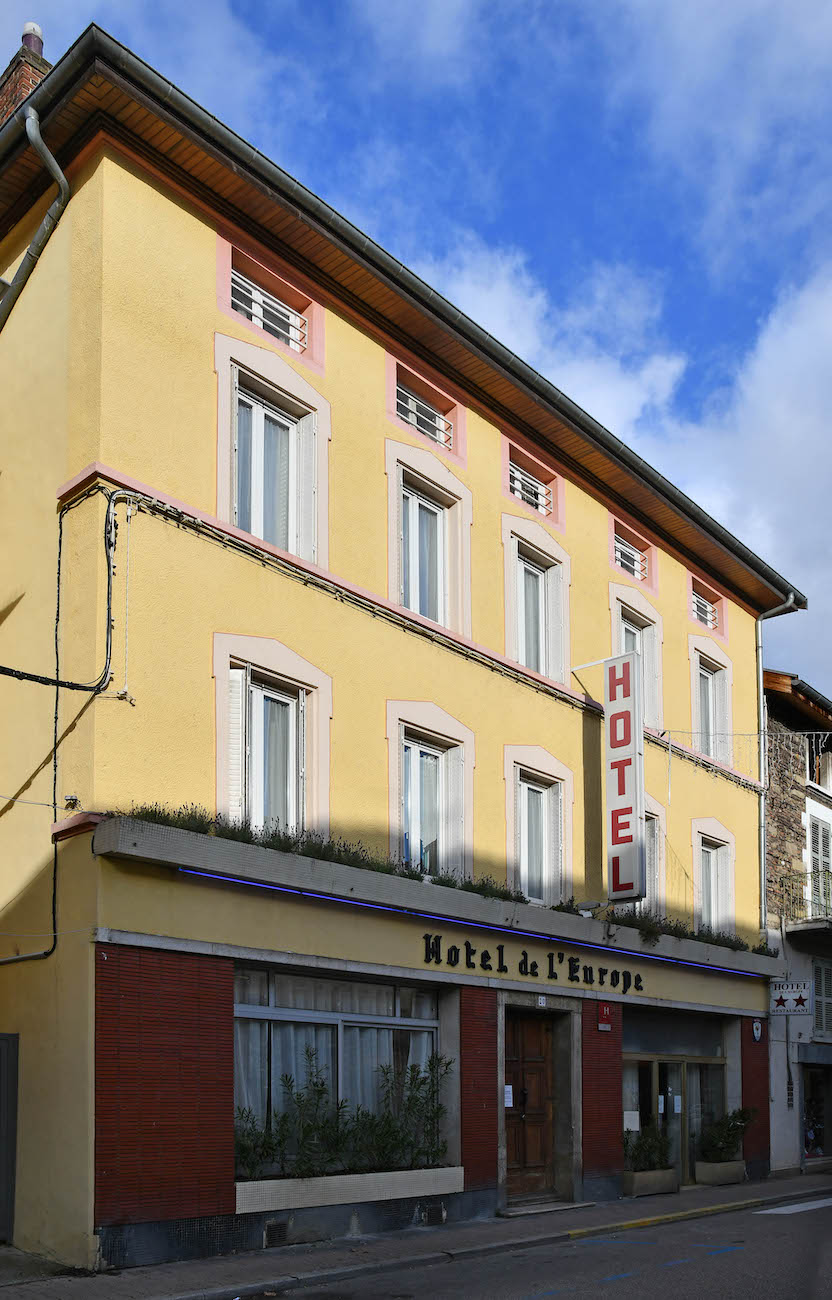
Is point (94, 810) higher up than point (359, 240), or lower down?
lower down

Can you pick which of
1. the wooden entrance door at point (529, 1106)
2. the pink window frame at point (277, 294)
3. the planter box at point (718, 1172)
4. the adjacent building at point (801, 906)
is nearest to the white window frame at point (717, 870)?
the adjacent building at point (801, 906)

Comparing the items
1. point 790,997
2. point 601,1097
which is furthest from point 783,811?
point 601,1097

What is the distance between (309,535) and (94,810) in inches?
173

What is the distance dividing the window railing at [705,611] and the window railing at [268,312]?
10.4 metres

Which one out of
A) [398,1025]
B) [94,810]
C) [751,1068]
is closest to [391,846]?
[398,1025]

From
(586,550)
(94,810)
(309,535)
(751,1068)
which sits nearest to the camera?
(94,810)

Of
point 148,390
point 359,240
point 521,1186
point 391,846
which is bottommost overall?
point 521,1186

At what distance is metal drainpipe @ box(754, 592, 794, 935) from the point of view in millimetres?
23969

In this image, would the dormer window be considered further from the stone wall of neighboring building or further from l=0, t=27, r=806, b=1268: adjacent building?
l=0, t=27, r=806, b=1268: adjacent building

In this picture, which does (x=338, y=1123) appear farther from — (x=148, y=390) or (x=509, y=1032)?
(x=148, y=390)

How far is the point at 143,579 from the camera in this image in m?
13.1

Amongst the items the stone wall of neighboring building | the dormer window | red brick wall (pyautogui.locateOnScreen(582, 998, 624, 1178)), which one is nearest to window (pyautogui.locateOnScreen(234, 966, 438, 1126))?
red brick wall (pyautogui.locateOnScreen(582, 998, 624, 1178))

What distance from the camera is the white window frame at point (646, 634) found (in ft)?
68.7

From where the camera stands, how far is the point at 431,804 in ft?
54.5
